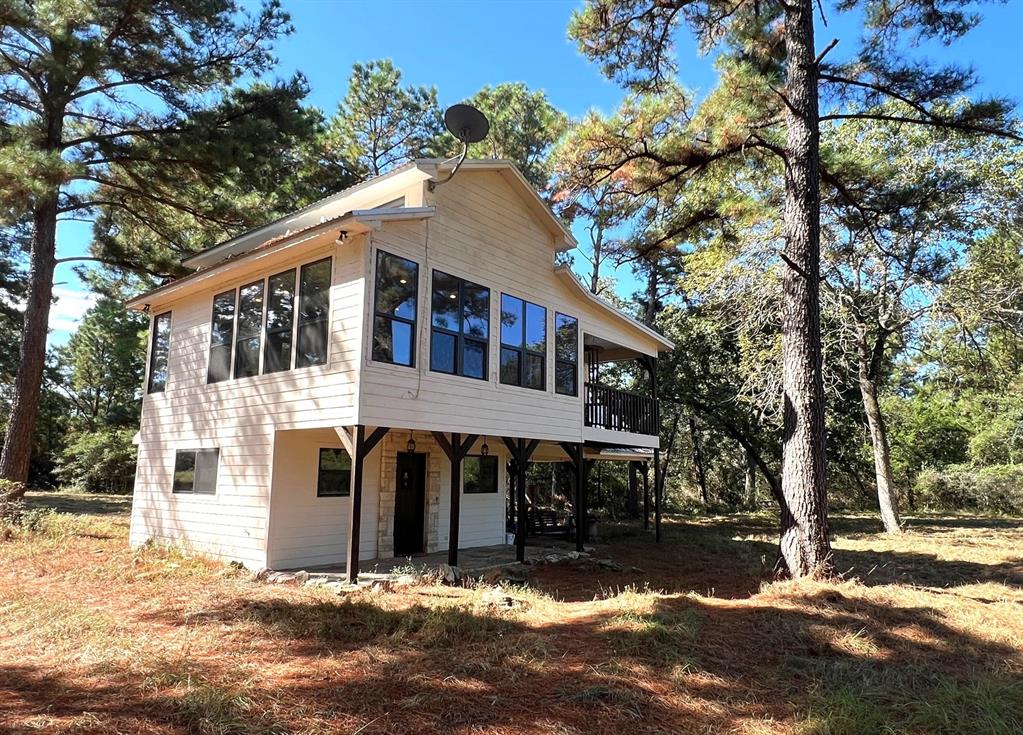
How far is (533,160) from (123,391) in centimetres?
2684

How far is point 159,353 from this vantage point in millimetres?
11938

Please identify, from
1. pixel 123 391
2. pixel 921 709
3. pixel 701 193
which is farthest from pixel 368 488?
pixel 123 391

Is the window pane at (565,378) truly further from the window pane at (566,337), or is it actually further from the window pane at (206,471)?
the window pane at (206,471)

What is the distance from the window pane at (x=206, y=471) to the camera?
Answer: 9977 mm

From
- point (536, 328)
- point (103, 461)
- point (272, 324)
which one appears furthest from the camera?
point (103, 461)

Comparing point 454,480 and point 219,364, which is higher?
point 219,364

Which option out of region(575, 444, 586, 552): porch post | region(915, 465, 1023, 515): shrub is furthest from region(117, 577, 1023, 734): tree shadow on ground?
region(915, 465, 1023, 515): shrub

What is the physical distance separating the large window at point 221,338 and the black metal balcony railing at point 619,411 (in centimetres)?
697

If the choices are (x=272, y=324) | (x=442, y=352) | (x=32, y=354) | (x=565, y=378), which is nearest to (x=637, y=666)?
(x=442, y=352)

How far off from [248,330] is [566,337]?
5.92m

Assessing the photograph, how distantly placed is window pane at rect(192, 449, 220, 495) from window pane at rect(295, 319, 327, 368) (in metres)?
2.60

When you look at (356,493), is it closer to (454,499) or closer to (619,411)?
(454,499)

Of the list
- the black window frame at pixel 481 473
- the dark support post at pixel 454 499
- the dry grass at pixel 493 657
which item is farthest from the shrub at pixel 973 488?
the dark support post at pixel 454 499

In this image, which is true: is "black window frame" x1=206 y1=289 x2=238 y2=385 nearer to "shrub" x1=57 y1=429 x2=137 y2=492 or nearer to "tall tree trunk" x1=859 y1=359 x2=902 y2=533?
"tall tree trunk" x1=859 y1=359 x2=902 y2=533
